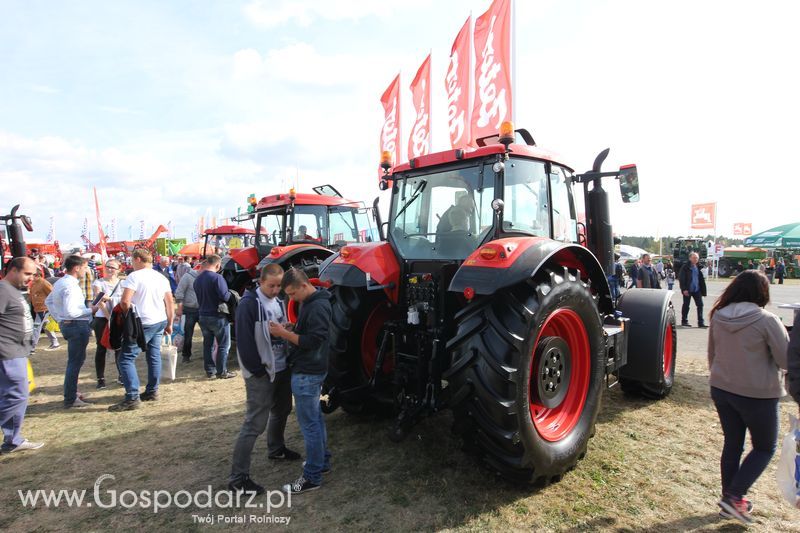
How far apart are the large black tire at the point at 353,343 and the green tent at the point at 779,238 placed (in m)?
36.6

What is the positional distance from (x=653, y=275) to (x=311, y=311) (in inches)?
333

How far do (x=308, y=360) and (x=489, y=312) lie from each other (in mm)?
1230

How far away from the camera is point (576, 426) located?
3205 mm

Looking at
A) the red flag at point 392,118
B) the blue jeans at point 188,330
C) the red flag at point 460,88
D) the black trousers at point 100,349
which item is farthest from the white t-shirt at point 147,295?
the red flag at point 392,118

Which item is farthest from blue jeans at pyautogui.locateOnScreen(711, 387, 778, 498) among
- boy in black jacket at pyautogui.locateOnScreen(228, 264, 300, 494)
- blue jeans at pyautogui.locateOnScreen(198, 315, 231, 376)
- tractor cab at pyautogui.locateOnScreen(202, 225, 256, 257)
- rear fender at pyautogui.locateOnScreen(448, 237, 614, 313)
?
tractor cab at pyautogui.locateOnScreen(202, 225, 256, 257)

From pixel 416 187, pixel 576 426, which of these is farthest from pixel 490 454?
pixel 416 187

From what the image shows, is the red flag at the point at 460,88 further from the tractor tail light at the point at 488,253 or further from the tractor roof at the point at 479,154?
the tractor tail light at the point at 488,253

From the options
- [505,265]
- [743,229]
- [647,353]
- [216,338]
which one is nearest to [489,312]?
[505,265]

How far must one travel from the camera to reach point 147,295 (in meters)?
4.96

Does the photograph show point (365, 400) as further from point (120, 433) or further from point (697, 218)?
point (697, 218)

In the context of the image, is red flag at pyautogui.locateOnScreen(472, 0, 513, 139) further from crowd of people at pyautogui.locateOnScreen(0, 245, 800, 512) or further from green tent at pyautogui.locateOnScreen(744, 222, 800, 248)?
green tent at pyautogui.locateOnScreen(744, 222, 800, 248)

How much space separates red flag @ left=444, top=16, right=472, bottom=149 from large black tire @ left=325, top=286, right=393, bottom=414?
20.0 ft

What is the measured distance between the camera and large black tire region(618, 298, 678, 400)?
443cm

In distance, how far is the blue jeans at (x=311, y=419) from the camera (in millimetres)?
3035
